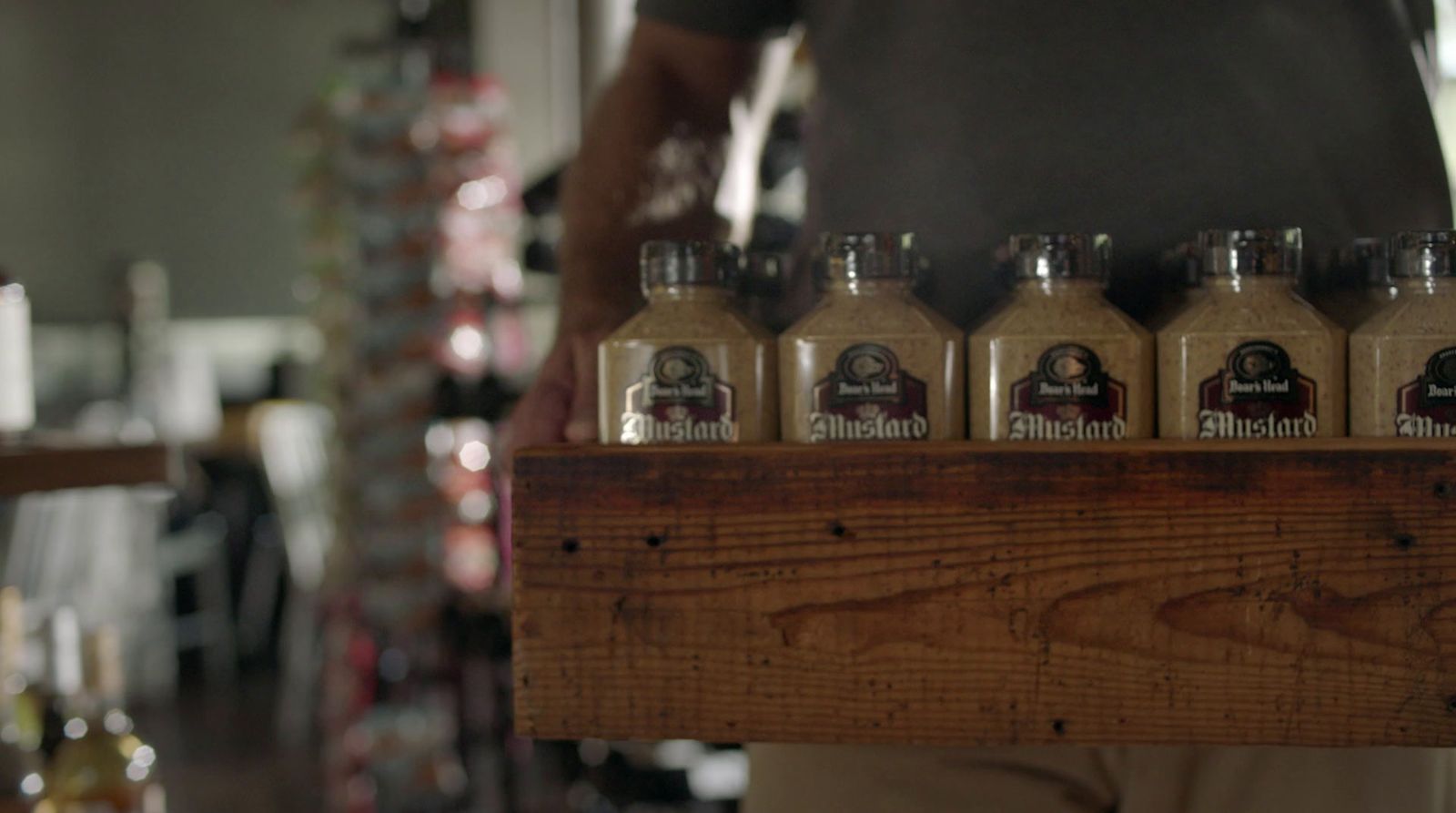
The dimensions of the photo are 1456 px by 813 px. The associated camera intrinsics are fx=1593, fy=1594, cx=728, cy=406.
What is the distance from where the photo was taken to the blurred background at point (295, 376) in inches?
105

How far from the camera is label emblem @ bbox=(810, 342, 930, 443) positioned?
97 centimetres

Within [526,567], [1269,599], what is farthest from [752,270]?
[1269,599]

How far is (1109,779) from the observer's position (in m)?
1.15

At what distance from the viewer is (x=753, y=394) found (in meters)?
1.00

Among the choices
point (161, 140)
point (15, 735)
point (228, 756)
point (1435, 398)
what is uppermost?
point (161, 140)

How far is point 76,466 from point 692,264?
0.75 metres

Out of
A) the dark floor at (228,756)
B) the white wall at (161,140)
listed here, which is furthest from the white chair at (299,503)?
the white wall at (161,140)

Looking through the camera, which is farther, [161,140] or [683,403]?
[161,140]

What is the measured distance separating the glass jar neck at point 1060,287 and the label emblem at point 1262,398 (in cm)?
10

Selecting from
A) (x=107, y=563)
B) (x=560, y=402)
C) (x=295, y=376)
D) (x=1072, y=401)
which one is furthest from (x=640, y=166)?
(x=295, y=376)

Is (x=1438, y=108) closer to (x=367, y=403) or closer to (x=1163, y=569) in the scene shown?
(x=1163, y=569)

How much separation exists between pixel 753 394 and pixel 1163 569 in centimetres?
27

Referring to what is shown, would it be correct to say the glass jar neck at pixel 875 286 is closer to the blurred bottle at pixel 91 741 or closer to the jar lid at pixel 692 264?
the jar lid at pixel 692 264

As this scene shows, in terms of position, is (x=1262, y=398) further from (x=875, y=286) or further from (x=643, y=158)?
(x=643, y=158)
